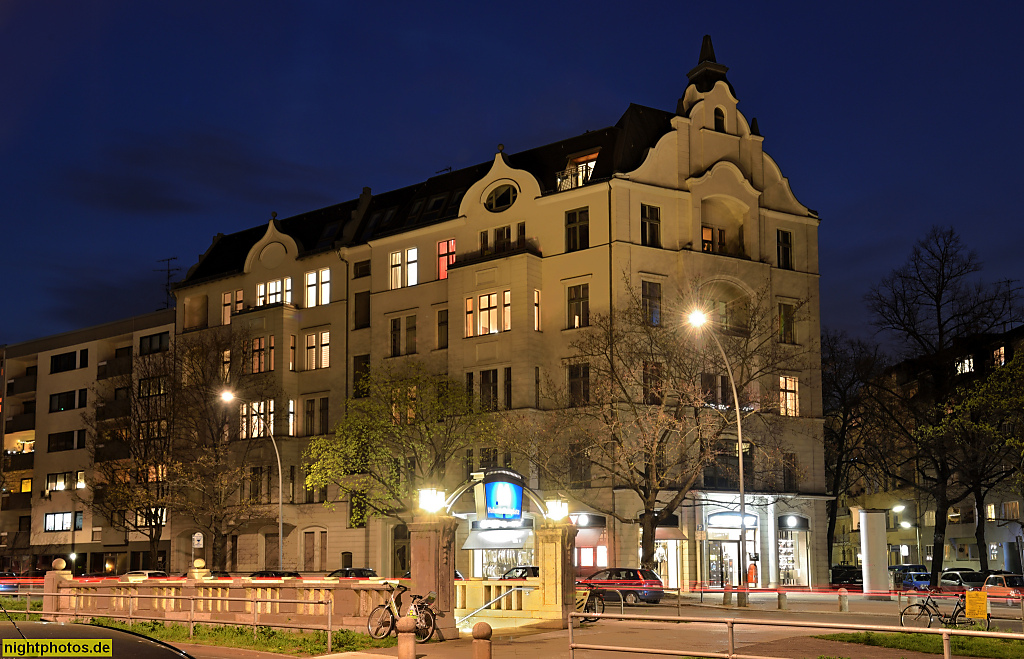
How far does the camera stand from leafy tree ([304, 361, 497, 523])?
56.1 metres

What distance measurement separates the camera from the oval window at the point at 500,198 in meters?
62.4

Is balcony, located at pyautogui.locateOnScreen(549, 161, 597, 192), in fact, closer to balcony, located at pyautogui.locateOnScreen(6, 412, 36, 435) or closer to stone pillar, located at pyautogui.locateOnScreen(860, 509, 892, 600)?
stone pillar, located at pyautogui.locateOnScreen(860, 509, 892, 600)

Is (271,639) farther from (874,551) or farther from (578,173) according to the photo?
(578,173)

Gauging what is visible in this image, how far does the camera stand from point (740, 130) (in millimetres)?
64250

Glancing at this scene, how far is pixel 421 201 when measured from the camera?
6925 cm

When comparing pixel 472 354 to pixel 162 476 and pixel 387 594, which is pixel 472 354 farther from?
pixel 387 594

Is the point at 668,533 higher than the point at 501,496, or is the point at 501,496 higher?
the point at 501,496

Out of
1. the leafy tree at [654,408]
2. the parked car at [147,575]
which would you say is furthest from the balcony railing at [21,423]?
the leafy tree at [654,408]

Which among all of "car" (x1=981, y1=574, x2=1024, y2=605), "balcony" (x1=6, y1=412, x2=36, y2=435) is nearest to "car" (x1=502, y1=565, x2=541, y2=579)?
"car" (x1=981, y1=574, x2=1024, y2=605)

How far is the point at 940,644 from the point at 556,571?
9720mm

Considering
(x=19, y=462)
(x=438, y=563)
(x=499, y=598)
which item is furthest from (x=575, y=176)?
(x=19, y=462)

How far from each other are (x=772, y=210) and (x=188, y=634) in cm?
4369

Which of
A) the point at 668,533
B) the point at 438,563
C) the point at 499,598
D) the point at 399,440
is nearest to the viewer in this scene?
the point at 438,563

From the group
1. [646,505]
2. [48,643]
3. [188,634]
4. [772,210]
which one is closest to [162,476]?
[646,505]
